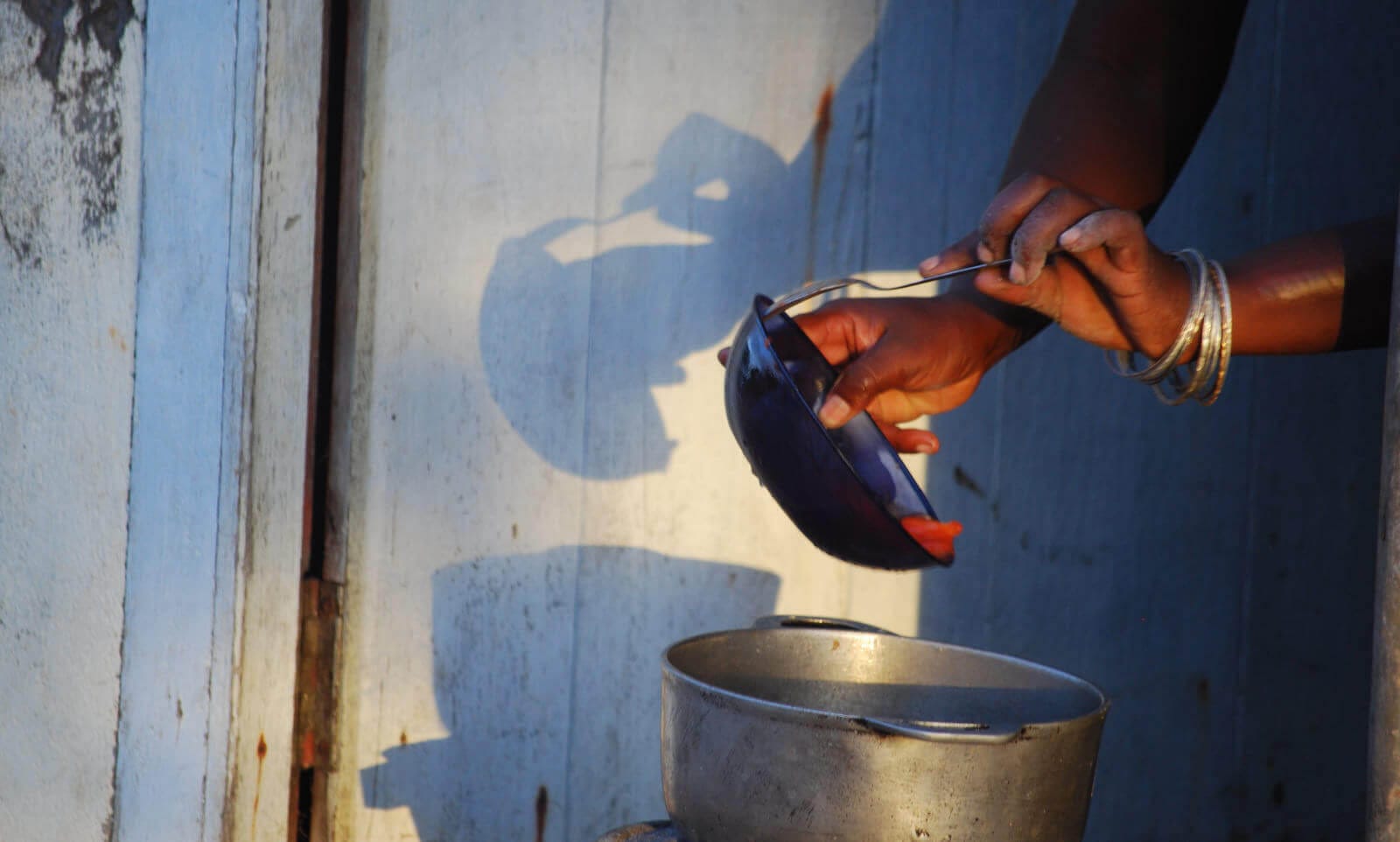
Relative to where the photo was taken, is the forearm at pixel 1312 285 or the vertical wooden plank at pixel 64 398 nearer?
the forearm at pixel 1312 285

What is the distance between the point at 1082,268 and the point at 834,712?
38 centimetres


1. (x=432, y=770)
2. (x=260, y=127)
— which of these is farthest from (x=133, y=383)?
(x=432, y=770)

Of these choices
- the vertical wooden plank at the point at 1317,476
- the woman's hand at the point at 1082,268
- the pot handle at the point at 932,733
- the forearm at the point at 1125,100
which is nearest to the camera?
the pot handle at the point at 932,733

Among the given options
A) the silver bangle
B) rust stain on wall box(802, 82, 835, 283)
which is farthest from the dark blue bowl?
rust stain on wall box(802, 82, 835, 283)

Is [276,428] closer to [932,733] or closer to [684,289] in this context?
[684,289]

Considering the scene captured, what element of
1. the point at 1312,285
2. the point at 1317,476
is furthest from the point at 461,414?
the point at 1317,476

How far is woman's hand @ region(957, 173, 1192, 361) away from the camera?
33.4 inches

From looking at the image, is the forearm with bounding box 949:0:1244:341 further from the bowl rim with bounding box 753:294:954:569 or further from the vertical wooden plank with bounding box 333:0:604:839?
the vertical wooden plank with bounding box 333:0:604:839

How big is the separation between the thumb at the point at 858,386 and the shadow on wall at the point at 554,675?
0.52m

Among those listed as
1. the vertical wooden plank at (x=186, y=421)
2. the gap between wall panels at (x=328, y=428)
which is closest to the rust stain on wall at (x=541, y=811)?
the gap between wall panels at (x=328, y=428)

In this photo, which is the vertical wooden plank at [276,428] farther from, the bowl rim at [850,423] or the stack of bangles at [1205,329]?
the stack of bangles at [1205,329]

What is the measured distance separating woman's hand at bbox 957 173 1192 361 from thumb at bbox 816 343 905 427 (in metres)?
0.08

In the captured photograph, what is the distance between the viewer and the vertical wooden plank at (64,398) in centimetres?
120

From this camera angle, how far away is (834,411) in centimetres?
87
